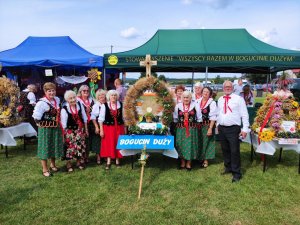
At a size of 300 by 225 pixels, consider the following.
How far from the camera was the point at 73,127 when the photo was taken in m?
4.83

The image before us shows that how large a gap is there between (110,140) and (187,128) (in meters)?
1.45

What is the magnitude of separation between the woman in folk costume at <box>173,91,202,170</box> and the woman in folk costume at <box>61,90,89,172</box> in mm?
1681

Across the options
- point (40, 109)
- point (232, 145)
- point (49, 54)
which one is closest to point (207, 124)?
point (232, 145)

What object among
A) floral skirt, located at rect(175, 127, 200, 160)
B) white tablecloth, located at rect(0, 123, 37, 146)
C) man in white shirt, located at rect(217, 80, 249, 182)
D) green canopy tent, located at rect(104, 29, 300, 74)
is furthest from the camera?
green canopy tent, located at rect(104, 29, 300, 74)

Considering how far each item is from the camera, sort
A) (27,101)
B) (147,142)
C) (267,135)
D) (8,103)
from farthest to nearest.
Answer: (27,101) < (8,103) < (267,135) < (147,142)

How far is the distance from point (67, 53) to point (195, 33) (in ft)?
15.9

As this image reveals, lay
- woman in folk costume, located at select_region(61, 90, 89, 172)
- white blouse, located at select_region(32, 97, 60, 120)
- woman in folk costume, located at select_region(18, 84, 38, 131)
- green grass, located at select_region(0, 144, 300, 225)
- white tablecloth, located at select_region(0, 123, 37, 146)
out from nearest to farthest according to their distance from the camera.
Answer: green grass, located at select_region(0, 144, 300, 225) → white blouse, located at select_region(32, 97, 60, 120) → woman in folk costume, located at select_region(61, 90, 89, 172) → white tablecloth, located at select_region(0, 123, 37, 146) → woman in folk costume, located at select_region(18, 84, 38, 131)

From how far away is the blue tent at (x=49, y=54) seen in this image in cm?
933

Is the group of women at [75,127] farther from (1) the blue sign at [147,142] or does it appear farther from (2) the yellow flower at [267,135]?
(2) the yellow flower at [267,135]

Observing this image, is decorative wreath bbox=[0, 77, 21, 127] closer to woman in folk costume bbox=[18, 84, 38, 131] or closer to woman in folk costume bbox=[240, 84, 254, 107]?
woman in folk costume bbox=[18, 84, 38, 131]

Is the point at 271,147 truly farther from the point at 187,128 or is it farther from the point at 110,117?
the point at 110,117

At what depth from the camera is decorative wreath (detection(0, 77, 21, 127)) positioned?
19.2 ft

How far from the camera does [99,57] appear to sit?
965cm

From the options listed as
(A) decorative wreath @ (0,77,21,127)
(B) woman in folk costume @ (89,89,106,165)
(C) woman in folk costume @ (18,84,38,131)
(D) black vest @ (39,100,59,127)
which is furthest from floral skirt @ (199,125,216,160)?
(C) woman in folk costume @ (18,84,38,131)
